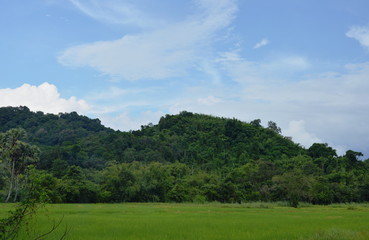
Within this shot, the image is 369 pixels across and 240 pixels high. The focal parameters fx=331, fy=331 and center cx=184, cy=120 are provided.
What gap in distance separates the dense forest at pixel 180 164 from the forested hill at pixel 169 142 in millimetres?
250

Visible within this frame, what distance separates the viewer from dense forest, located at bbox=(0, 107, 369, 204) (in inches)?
1827

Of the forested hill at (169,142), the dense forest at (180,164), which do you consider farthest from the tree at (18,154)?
the forested hill at (169,142)

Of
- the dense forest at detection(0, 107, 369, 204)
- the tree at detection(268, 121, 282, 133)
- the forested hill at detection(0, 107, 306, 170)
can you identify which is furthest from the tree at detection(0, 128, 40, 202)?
the tree at detection(268, 121, 282, 133)

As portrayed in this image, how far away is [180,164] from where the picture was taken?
6725 centimetres

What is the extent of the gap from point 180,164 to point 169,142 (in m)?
21.7

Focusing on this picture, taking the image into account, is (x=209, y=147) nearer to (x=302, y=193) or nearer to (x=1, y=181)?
(x=302, y=193)

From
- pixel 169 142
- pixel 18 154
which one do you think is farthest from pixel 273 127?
pixel 18 154

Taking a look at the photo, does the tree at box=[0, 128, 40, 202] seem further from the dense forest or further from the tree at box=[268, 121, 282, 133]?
the tree at box=[268, 121, 282, 133]

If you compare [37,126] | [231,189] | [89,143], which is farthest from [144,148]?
[37,126]

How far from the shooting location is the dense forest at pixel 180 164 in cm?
4641

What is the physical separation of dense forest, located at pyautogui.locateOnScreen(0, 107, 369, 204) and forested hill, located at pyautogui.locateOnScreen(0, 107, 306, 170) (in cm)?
25

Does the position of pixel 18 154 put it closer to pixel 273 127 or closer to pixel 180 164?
pixel 180 164

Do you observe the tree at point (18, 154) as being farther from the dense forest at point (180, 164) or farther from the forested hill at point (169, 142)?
the forested hill at point (169, 142)

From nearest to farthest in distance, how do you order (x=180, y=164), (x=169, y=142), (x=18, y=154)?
(x=18, y=154) → (x=180, y=164) → (x=169, y=142)
